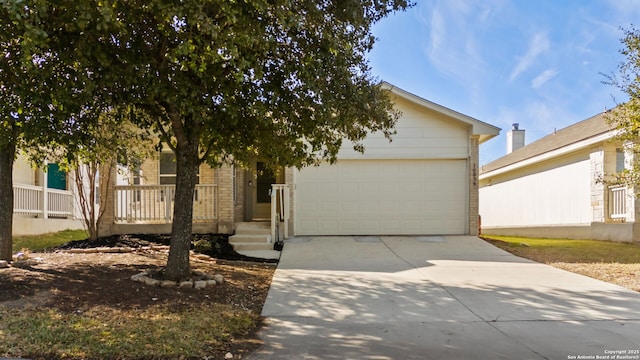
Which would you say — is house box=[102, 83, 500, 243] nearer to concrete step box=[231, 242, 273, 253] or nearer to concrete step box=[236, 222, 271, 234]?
concrete step box=[236, 222, 271, 234]

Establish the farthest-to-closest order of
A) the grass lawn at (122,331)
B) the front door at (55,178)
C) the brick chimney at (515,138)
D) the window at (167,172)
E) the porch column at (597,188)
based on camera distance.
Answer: the brick chimney at (515,138) → the front door at (55,178) → the window at (167,172) → the porch column at (597,188) → the grass lawn at (122,331)

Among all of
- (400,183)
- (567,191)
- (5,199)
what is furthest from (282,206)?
(567,191)

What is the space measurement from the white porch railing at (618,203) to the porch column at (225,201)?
424 inches

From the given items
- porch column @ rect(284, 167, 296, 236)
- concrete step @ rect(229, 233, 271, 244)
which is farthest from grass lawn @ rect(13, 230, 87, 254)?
porch column @ rect(284, 167, 296, 236)

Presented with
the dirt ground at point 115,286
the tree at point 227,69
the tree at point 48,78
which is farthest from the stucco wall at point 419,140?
the tree at point 48,78

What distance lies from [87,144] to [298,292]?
12.2ft

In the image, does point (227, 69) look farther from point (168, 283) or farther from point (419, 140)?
point (419, 140)

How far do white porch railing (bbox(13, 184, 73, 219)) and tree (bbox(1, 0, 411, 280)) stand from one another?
31.0 ft

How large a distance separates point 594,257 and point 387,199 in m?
5.27

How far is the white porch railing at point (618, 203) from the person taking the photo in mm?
12219

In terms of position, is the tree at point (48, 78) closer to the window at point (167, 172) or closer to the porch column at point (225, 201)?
the porch column at point (225, 201)

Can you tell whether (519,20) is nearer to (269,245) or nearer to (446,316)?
(269,245)

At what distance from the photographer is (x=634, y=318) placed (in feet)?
17.5

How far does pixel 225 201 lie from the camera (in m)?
12.0
